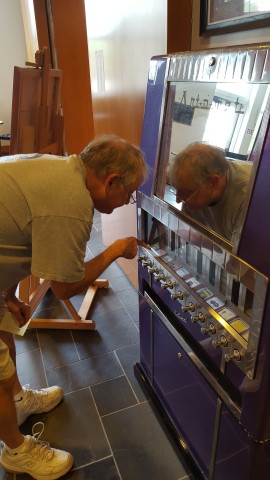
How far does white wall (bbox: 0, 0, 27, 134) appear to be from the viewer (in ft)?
16.9

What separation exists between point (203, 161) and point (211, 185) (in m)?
0.07

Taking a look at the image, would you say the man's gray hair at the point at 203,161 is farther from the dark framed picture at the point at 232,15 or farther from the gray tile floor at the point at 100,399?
the gray tile floor at the point at 100,399

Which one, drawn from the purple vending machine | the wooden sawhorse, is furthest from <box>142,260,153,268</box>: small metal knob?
the wooden sawhorse

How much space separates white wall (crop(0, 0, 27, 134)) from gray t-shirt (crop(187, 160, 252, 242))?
560 centimetres

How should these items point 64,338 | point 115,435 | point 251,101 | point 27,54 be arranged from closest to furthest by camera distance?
point 251,101
point 115,435
point 64,338
point 27,54

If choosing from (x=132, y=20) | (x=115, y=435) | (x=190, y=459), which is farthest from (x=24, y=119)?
(x=190, y=459)

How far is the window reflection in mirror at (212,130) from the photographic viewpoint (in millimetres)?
782

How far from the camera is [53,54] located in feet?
11.9

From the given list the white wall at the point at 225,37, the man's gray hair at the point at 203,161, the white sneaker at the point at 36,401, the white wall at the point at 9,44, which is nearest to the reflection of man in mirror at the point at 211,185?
the man's gray hair at the point at 203,161

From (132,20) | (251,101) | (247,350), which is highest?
(132,20)

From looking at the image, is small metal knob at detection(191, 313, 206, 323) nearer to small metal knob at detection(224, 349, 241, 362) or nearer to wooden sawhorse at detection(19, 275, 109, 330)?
small metal knob at detection(224, 349, 241, 362)

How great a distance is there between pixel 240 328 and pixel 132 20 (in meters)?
1.54

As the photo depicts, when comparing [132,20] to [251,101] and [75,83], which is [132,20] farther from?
[75,83]

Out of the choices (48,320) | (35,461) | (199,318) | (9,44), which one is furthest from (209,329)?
(9,44)
